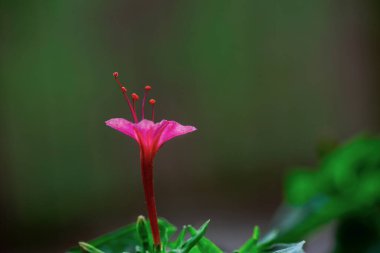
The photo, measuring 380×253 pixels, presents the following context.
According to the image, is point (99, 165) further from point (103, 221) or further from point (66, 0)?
point (66, 0)

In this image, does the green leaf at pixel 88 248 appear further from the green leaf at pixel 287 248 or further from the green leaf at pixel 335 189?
the green leaf at pixel 335 189

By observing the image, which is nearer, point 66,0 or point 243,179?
point 66,0

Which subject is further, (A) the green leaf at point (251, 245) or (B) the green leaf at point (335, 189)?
(B) the green leaf at point (335, 189)

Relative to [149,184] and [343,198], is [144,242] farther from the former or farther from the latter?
[343,198]

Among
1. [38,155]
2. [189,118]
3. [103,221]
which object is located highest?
[189,118]

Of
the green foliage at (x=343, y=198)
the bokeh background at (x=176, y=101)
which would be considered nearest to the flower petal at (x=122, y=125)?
the green foliage at (x=343, y=198)

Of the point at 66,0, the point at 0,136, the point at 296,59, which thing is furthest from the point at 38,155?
the point at 296,59
